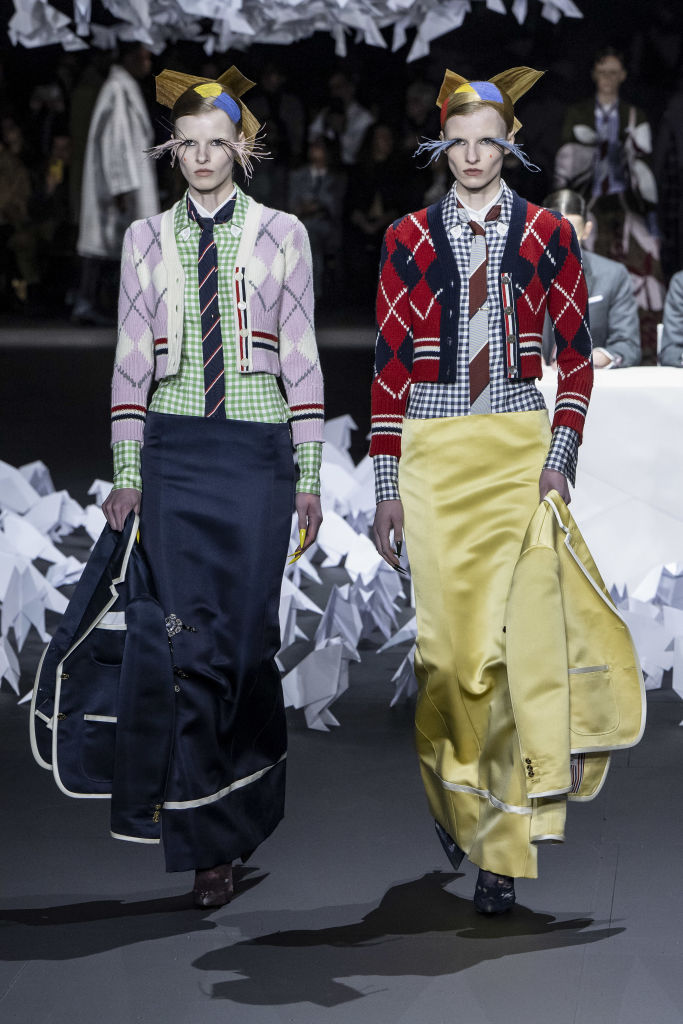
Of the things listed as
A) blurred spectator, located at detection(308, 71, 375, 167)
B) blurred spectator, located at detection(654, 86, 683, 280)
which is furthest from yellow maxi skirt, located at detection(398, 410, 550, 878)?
blurred spectator, located at detection(308, 71, 375, 167)

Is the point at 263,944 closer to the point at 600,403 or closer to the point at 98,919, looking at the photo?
the point at 98,919

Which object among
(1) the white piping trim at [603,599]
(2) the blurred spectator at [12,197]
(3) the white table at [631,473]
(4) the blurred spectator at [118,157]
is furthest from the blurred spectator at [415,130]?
(1) the white piping trim at [603,599]

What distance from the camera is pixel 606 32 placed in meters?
11.0

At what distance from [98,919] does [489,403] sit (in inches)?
46.3

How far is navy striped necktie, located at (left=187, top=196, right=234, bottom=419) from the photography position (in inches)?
119

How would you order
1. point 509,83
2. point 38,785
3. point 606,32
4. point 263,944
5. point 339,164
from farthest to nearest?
1. point 339,164
2. point 606,32
3. point 38,785
4. point 509,83
5. point 263,944

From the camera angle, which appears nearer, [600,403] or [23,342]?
[600,403]

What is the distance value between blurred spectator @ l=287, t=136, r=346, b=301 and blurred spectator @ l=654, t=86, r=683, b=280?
3.26 meters

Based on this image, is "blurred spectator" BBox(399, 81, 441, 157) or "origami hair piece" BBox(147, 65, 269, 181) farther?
"blurred spectator" BBox(399, 81, 441, 157)

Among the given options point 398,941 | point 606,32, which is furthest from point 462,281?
point 606,32

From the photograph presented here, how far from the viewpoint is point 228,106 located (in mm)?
3041

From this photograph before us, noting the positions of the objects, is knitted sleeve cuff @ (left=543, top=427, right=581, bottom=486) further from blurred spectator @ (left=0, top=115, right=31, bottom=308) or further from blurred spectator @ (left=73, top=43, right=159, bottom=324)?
blurred spectator @ (left=0, top=115, right=31, bottom=308)

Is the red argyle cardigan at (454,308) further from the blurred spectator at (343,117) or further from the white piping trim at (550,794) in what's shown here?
the blurred spectator at (343,117)

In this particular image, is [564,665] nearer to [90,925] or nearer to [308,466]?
[308,466]
